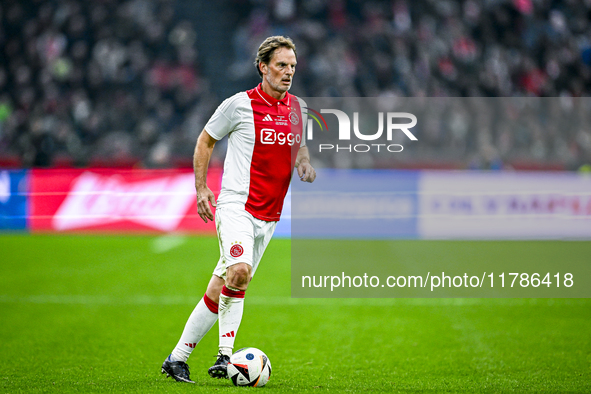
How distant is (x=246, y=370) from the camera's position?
4.26 m

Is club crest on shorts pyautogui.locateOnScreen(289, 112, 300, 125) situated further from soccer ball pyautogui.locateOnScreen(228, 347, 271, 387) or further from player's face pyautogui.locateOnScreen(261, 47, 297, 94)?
soccer ball pyautogui.locateOnScreen(228, 347, 271, 387)

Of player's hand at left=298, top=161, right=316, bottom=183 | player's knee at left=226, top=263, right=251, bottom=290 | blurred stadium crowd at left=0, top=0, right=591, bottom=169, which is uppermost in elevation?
blurred stadium crowd at left=0, top=0, right=591, bottom=169

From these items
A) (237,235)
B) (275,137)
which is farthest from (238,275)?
(275,137)

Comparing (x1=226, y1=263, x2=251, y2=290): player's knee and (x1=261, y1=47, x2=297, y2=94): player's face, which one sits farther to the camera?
(x1=261, y1=47, x2=297, y2=94): player's face

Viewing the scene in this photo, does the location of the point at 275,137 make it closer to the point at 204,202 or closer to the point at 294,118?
the point at 294,118

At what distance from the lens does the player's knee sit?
4.22m

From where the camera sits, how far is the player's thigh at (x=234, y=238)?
425 centimetres

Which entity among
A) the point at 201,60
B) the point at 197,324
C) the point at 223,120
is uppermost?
the point at 201,60

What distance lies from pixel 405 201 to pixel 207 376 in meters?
7.99

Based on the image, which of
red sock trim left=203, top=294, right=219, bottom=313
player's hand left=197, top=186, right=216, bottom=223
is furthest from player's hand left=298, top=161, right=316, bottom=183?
red sock trim left=203, top=294, right=219, bottom=313

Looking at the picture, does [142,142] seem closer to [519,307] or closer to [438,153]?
[438,153]

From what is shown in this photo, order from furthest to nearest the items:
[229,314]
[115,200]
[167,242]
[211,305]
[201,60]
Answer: [201,60] → [115,200] → [167,242] → [211,305] → [229,314]

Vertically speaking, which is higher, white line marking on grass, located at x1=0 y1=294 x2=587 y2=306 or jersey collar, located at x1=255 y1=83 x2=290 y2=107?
jersey collar, located at x1=255 y1=83 x2=290 y2=107

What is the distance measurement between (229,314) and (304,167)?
1.13 metres
